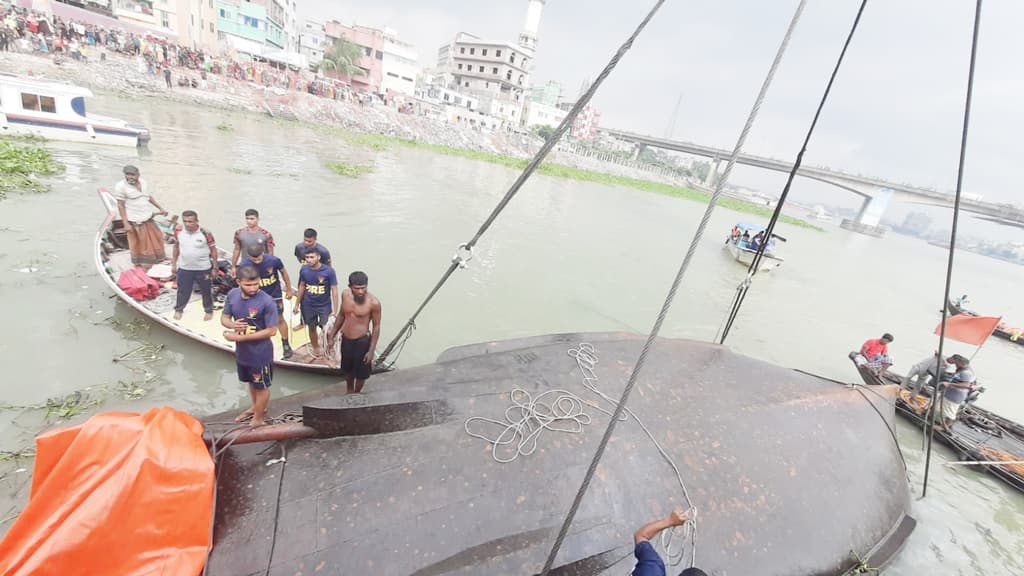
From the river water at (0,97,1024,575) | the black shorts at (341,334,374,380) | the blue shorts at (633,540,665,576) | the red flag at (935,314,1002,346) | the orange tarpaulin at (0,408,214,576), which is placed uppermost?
the red flag at (935,314,1002,346)

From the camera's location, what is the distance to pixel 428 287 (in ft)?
35.0

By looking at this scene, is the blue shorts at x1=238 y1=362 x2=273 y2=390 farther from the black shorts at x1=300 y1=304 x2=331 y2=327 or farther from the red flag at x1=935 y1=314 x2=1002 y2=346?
the red flag at x1=935 y1=314 x2=1002 y2=346

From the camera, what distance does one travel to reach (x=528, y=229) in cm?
1955

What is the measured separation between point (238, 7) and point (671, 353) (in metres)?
66.7

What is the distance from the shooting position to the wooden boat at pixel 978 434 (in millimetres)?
7723

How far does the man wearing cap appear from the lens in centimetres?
799

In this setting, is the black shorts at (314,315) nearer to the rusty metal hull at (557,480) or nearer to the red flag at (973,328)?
the rusty metal hull at (557,480)

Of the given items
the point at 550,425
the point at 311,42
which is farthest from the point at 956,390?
the point at 311,42

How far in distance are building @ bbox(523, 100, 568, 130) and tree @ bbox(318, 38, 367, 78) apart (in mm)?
32022

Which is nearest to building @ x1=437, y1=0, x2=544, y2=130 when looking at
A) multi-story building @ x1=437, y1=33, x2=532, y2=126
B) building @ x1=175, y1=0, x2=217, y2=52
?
multi-story building @ x1=437, y1=33, x2=532, y2=126

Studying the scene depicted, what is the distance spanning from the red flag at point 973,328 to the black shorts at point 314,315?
10.6 meters

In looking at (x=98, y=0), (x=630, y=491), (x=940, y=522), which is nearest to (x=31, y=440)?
(x=630, y=491)

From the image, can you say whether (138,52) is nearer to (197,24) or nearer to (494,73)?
(197,24)

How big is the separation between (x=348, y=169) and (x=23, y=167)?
1175 cm
